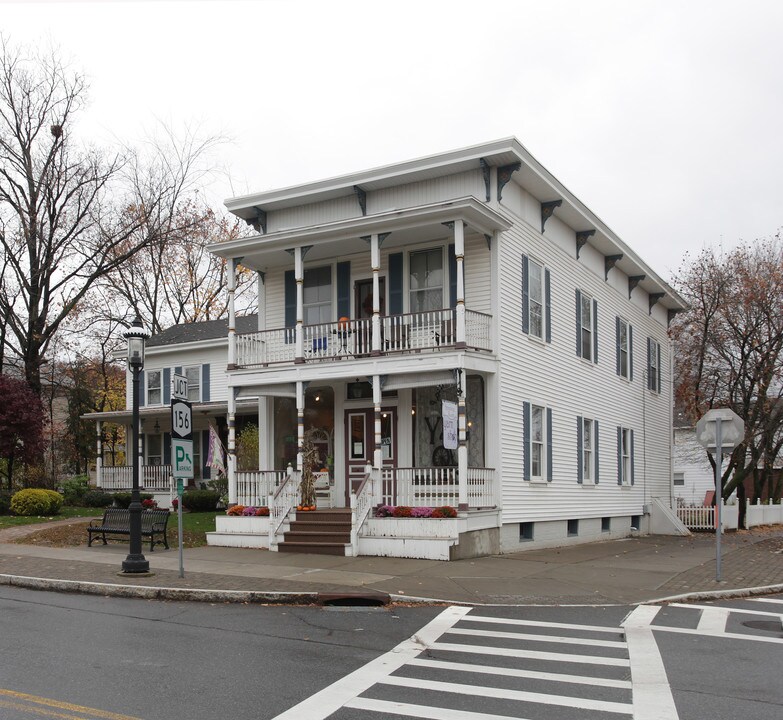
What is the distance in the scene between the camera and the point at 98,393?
47.1 m

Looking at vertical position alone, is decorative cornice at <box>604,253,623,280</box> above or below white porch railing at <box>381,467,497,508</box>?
above

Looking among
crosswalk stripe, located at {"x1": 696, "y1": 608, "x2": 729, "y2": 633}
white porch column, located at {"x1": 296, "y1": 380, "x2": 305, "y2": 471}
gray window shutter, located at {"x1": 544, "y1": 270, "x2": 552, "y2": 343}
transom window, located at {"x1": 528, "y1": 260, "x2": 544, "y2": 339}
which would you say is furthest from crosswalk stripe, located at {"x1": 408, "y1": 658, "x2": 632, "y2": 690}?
gray window shutter, located at {"x1": 544, "y1": 270, "x2": 552, "y2": 343}

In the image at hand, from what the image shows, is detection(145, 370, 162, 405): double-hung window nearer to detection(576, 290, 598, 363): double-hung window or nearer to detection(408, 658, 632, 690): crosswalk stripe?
detection(576, 290, 598, 363): double-hung window

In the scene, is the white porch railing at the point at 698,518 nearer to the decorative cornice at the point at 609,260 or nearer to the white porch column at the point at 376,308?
the decorative cornice at the point at 609,260

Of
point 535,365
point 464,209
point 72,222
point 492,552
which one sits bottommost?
point 492,552

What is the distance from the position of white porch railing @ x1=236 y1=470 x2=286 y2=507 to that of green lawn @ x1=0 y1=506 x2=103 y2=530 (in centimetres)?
788

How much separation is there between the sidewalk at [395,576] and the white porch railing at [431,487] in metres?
1.29

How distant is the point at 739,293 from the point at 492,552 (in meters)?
17.5

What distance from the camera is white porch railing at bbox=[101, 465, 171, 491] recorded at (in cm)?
3206

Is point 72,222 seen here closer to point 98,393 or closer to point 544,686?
point 98,393

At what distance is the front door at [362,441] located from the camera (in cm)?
1947

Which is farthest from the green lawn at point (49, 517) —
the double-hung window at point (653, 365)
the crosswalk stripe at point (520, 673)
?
the double-hung window at point (653, 365)

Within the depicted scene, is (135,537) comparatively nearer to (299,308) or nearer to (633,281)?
(299,308)

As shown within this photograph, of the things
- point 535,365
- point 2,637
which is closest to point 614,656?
point 2,637
